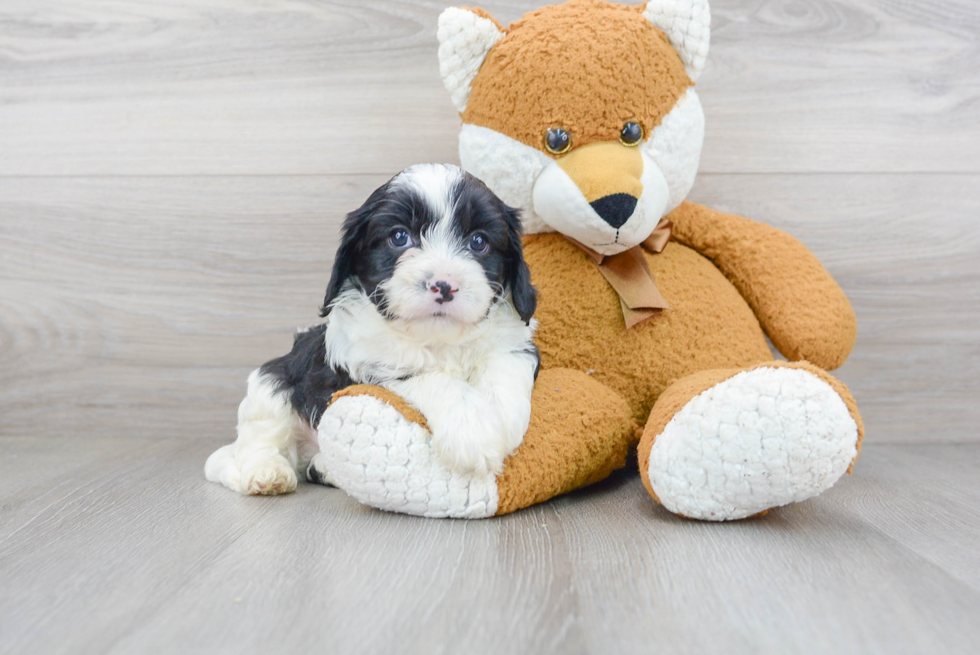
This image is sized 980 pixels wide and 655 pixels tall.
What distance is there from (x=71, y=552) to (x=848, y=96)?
203 cm

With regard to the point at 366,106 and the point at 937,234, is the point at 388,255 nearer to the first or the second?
the point at 366,106

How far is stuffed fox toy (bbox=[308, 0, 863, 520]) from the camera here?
1.23 metres

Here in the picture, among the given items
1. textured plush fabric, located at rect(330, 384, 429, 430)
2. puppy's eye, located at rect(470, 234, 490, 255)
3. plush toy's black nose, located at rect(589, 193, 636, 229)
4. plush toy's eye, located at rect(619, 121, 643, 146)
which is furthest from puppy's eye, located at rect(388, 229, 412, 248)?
plush toy's eye, located at rect(619, 121, 643, 146)

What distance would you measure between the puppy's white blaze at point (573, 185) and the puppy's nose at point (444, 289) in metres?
0.36

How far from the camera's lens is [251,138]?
2059 mm

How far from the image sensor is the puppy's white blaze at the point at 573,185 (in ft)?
4.82

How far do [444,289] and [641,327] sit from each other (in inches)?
20.8

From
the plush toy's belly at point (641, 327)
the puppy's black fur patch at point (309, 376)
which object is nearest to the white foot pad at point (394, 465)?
the puppy's black fur patch at point (309, 376)

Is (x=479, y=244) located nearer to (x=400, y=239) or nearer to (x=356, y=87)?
(x=400, y=239)

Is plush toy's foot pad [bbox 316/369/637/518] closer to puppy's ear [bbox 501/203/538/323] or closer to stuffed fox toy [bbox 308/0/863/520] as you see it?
stuffed fox toy [bbox 308/0/863/520]

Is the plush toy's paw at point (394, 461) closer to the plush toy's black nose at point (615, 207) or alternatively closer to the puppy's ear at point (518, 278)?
the puppy's ear at point (518, 278)

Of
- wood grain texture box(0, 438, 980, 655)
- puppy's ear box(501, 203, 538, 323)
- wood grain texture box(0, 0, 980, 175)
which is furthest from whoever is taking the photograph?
wood grain texture box(0, 0, 980, 175)

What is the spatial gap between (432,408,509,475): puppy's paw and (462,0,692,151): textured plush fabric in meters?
0.59

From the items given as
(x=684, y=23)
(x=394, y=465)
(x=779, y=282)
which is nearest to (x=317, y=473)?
(x=394, y=465)
